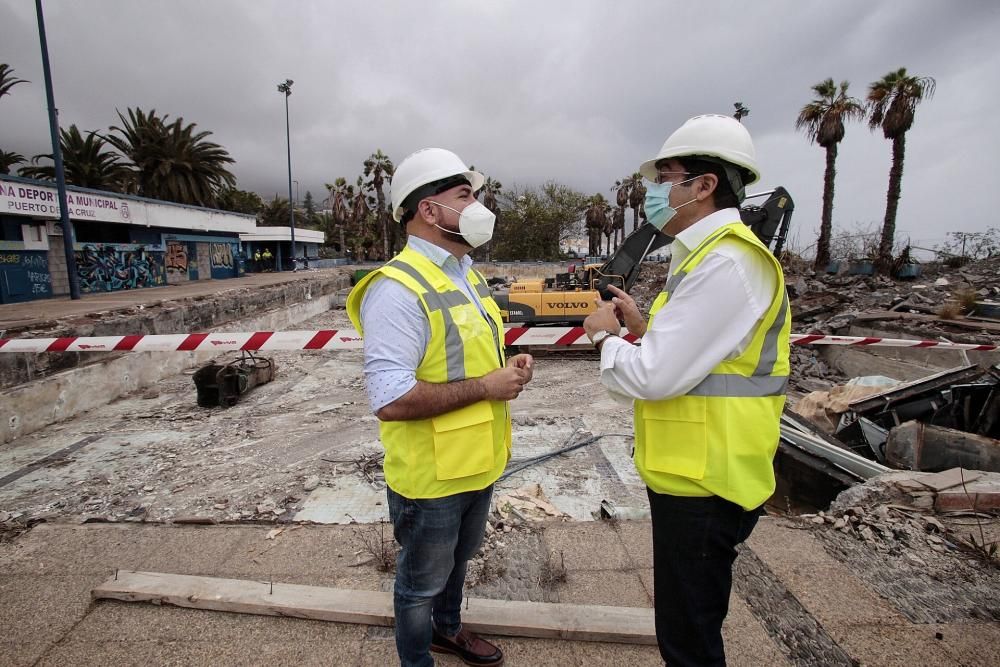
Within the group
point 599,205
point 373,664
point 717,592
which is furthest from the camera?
point 599,205

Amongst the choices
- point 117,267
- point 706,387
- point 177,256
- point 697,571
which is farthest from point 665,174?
point 177,256

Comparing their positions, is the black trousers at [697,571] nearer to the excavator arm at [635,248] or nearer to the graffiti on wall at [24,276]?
the excavator arm at [635,248]

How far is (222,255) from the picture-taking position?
27891mm

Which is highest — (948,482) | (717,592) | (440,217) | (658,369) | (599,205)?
(599,205)

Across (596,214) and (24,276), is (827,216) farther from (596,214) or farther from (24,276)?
(24,276)

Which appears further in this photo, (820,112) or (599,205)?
(599,205)

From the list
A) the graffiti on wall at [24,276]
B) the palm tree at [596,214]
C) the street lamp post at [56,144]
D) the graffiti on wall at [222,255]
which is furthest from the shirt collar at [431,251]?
the palm tree at [596,214]

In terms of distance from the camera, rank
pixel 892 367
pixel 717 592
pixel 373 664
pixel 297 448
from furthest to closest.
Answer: pixel 892 367 → pixel 297 448 → pixel 373 664 → pixel 717 592

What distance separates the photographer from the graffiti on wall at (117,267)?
17.5 m

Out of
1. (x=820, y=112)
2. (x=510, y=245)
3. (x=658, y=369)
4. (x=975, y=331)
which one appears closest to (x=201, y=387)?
(x=658, y=369)

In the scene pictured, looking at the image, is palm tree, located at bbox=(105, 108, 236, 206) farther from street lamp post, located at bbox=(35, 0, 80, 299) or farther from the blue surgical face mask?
the blue surgical face mask

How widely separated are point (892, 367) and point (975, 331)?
2.22 m

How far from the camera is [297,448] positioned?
230 inches

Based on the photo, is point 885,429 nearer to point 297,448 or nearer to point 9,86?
point 297,448
